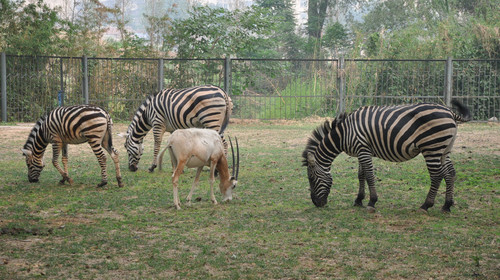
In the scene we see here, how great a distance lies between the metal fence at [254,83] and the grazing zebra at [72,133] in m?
10.9

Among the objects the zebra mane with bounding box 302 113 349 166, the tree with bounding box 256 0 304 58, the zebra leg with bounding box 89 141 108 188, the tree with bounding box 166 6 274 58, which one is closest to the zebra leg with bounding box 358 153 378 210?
the zebra mane with bounding box 302 113 349 166

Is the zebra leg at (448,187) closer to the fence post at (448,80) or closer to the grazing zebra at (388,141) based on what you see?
the grazing zebra at (388,141)

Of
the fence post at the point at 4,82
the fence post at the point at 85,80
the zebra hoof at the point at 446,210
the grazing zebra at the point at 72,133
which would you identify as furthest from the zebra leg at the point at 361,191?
the fence post at the point at 4,82

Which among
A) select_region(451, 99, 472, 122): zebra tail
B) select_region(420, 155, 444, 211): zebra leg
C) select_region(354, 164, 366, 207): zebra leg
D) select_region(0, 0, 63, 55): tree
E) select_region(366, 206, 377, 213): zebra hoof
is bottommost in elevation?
select_region(366, 206, 377, 213): zebra hoof

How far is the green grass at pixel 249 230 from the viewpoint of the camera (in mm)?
5477

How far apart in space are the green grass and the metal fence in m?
10.7

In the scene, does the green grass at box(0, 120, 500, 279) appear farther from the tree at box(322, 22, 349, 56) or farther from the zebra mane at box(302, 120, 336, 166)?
the tree at box(322, 22, 349, 56)

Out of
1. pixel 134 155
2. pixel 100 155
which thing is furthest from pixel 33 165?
pixel 134 155

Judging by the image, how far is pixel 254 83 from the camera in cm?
2323

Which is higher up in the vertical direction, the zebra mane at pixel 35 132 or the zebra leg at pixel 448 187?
the zebra mane at pixel 35 132

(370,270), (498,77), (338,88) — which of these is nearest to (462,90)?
(498,77)

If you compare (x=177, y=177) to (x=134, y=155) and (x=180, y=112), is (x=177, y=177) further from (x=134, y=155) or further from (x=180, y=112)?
(x=134, y=155)

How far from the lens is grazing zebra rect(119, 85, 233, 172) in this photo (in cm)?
1102

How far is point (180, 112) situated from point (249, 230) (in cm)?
479
